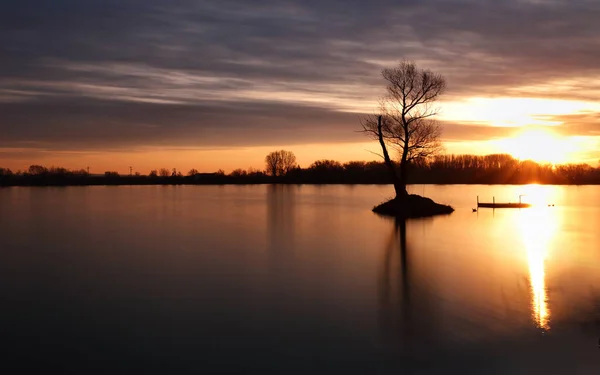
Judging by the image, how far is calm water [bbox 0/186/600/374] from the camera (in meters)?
8.55

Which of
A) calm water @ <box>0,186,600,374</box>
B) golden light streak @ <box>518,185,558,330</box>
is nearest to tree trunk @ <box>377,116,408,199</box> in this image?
golden light streak @ <box>518,185,558,330</box>

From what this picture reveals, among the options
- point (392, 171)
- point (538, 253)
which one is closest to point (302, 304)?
point (538, 253)

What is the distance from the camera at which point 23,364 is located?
328 inches

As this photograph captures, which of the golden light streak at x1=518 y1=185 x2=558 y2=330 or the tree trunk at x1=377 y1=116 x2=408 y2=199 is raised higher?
the tree trunk at x1=377 y1=116 x2=408 y2=199

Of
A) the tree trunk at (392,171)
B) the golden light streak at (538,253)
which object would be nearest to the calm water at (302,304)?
the golden light streak at (538,253)

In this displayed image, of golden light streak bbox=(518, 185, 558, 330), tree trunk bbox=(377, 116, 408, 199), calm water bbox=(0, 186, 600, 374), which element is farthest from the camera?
tree trunk bbox=(377, 116, 408, 199)

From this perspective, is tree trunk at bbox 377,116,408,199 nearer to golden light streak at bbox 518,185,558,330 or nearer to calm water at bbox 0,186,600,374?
golden light streak at bbox 518,185,558,330

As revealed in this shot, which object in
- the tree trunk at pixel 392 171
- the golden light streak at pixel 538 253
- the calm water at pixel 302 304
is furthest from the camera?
the tree trunk at pixel 392 171

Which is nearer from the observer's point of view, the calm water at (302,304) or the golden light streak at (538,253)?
the calm water at (302,304)

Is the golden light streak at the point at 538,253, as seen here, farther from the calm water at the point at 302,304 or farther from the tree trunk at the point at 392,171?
the tree trunk at the point at 392,171

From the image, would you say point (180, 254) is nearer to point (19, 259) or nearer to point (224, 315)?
point (19, 259)

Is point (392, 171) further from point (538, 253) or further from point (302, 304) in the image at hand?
point (302, 304)

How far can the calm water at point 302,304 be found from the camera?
28.0 ft

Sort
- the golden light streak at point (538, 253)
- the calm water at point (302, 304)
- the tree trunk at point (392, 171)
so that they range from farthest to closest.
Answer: the tree trunk at point (392, 171) → the golden light streak at point (538, 253) → the calm water at point (302, 304)
